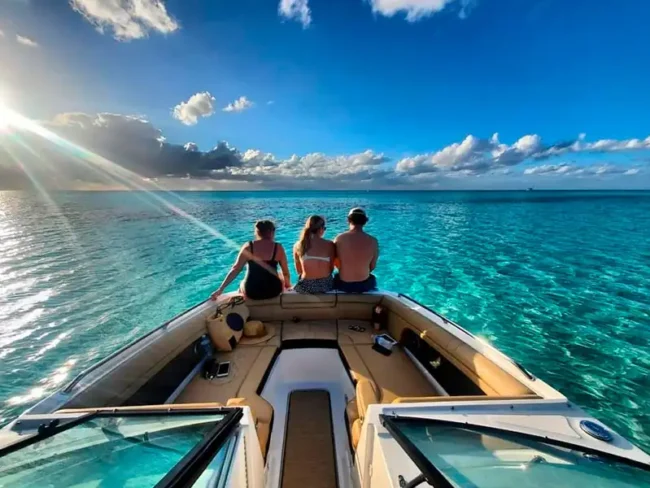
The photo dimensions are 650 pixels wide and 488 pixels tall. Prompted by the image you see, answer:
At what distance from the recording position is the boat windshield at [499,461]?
1.12 meters

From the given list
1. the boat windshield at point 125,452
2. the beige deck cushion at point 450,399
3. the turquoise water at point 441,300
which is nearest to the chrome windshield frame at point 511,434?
the beige deck cushion at point 450,399

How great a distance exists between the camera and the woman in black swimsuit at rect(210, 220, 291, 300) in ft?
13.2

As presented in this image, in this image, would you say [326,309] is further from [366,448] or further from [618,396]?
[618,396]

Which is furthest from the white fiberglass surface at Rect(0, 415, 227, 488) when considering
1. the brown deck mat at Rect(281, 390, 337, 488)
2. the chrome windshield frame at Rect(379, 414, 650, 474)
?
the brown deck mat at Rect(281, 390, 337, 488)

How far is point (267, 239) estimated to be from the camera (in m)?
4.08

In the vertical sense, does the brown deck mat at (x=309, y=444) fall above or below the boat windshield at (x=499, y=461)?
below

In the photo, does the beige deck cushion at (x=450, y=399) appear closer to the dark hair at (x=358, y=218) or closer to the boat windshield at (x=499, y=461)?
the boat windshield at (x=499, y=461)

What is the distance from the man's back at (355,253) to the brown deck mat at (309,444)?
1.64 meters

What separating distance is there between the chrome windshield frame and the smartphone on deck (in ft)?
6.85

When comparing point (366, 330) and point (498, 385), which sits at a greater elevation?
point (498, 385)

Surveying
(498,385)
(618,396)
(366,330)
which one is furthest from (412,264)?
(498,385)

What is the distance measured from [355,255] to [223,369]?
2.17 m

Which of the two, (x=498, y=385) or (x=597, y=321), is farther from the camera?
Answer: (x=597, y=321)

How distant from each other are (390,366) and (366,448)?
171 cm
